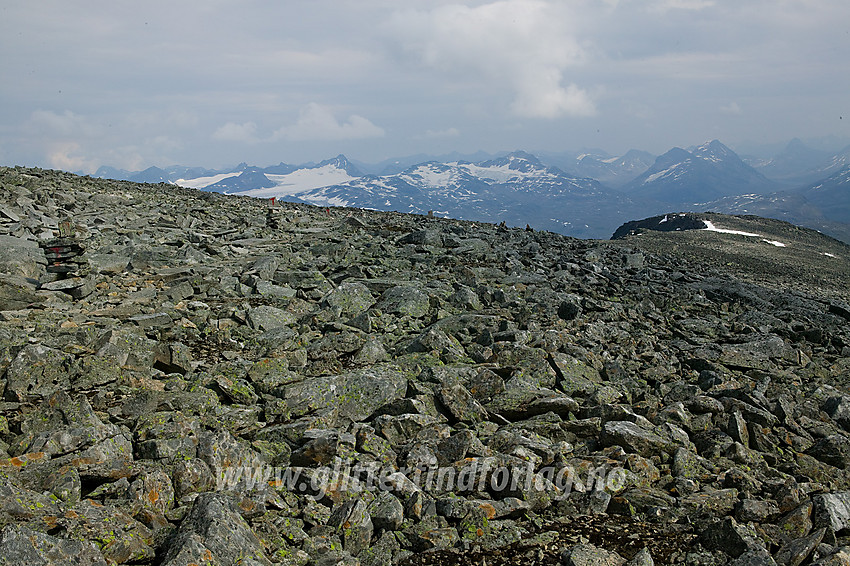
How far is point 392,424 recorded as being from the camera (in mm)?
8781

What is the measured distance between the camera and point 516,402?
10.2 metres

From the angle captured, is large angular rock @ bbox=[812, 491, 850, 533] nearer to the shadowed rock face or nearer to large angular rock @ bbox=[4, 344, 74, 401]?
large angular rock @ bbox=[4, 344, 74, 401]

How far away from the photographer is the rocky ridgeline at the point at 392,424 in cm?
625

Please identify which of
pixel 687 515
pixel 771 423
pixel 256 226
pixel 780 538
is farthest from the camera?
pixel 256 226

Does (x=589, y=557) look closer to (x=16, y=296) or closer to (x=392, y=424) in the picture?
(x=392, y=424)

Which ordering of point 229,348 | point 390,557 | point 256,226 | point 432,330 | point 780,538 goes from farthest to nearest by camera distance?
point 256,226, point 432,330, point 229,348, point 780,538, point 390,557

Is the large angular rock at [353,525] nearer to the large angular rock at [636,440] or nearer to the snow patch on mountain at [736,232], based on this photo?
the large angular rock at [636,440]

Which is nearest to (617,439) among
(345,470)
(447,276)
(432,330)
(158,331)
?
(345,470)

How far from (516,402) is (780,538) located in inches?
173

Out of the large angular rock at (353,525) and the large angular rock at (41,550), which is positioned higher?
the large angular rock at (41,550)

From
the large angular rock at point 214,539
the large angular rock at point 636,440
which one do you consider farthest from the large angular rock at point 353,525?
the large angular rock at point 636,440

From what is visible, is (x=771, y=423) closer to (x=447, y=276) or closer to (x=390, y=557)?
(x=390, y=557)

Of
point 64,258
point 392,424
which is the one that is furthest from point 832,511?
point 64,258

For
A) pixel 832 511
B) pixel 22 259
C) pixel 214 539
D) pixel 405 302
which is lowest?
pixel 832 511
